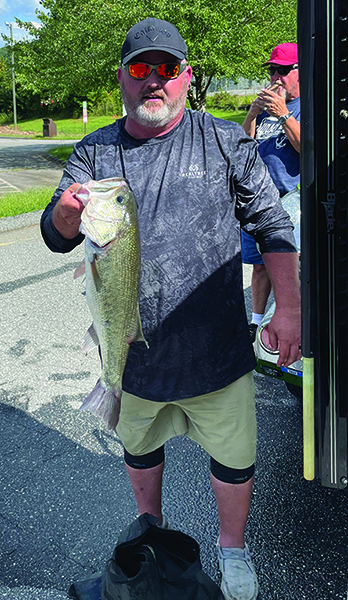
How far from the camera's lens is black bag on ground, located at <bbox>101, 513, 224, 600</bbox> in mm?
1817

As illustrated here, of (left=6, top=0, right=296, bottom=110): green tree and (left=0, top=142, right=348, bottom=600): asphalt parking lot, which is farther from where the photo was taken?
(left=6, top=0, right=296, bottom=110): green tree

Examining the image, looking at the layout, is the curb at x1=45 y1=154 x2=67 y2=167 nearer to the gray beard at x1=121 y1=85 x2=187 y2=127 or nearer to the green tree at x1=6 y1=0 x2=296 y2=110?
the green tree at x1=6 y1=0 x2=296 y2=110

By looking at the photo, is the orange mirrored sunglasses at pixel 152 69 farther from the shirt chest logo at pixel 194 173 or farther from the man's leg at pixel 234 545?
the man's leg at pixel 234 545

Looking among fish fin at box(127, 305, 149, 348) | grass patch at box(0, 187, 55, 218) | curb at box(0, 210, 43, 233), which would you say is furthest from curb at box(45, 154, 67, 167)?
fish fin at box(127, 305, 149, 348)

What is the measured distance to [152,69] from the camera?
6.73 ft

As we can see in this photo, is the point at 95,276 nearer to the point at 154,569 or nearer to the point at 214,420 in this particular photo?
the point at 214,420

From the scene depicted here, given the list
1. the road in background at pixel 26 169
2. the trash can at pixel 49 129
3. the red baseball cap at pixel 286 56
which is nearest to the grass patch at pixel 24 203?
the road in background at pixel 26 169

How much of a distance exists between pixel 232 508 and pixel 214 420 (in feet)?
1.21

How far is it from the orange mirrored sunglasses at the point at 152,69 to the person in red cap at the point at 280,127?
1.95 m

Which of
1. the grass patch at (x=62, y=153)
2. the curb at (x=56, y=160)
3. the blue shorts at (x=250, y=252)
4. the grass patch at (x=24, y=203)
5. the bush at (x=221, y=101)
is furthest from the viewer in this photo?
the bush at (x=221, y=101)

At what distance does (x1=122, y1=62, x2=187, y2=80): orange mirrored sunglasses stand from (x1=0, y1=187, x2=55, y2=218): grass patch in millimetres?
8046

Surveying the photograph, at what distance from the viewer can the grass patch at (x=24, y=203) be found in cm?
999

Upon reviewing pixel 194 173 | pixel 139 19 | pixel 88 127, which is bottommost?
pixel 194 173

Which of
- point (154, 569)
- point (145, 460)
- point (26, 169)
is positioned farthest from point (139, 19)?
point (154, 569)
